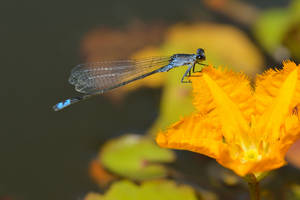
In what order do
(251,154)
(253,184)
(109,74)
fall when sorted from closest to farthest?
(253,184)
(251,154)
(109,74)

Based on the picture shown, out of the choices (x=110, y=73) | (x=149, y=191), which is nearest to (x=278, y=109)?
(x=149, y=191)

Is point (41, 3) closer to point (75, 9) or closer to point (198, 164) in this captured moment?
point (75, 9)

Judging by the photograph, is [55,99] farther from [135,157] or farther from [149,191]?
[149,191]

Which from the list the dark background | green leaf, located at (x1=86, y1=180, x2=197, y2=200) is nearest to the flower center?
green leaf, located at (x1=86, y1=180, x2=197, y2=200)

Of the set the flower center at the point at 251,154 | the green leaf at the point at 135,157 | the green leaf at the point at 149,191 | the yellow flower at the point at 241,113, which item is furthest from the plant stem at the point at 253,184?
the green leaf at the point at 135,157

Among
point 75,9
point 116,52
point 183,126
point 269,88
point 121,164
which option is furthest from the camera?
point 75,9

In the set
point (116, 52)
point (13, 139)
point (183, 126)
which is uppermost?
point (183, 126)

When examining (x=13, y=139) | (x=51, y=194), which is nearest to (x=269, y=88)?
(x=51, y=194)
